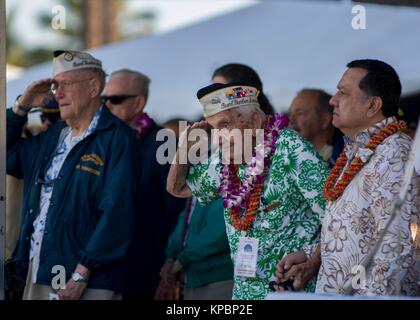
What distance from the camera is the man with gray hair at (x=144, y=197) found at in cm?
617

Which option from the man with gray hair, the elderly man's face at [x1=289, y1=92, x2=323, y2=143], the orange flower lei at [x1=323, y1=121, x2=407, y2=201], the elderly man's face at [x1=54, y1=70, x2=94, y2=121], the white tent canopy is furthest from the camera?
the white tent canopy

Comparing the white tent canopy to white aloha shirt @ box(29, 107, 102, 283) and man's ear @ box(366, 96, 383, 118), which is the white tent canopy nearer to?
white aloha shirt @ box(29, 107, 102, 283)

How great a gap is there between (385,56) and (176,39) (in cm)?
333

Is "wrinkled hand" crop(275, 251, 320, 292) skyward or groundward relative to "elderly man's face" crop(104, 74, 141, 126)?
groundward

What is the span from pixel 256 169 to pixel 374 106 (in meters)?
0.64

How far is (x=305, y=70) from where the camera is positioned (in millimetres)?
11352

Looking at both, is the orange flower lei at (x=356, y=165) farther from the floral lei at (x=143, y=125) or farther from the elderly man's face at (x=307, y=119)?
the floral lei at (x=143, y=125)

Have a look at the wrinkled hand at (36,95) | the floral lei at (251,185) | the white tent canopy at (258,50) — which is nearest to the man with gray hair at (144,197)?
the wrinkled hand at (36,95)

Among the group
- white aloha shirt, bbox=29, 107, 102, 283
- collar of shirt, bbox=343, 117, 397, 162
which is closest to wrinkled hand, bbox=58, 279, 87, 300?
white aloha shirt, bbox=29, 107, 102, 283

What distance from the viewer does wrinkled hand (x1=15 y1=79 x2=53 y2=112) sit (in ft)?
18.6

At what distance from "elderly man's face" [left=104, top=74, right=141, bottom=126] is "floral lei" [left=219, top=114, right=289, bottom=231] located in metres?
1.96

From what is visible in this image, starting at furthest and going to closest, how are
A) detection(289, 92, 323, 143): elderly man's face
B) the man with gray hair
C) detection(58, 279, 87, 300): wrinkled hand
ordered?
detection(289, 92, 323, 143): elderly man's face → the man with gray hair → detection(58, 279, 87, 300): wrinkled hand

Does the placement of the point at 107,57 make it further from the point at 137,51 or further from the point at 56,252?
the point at 56,252
